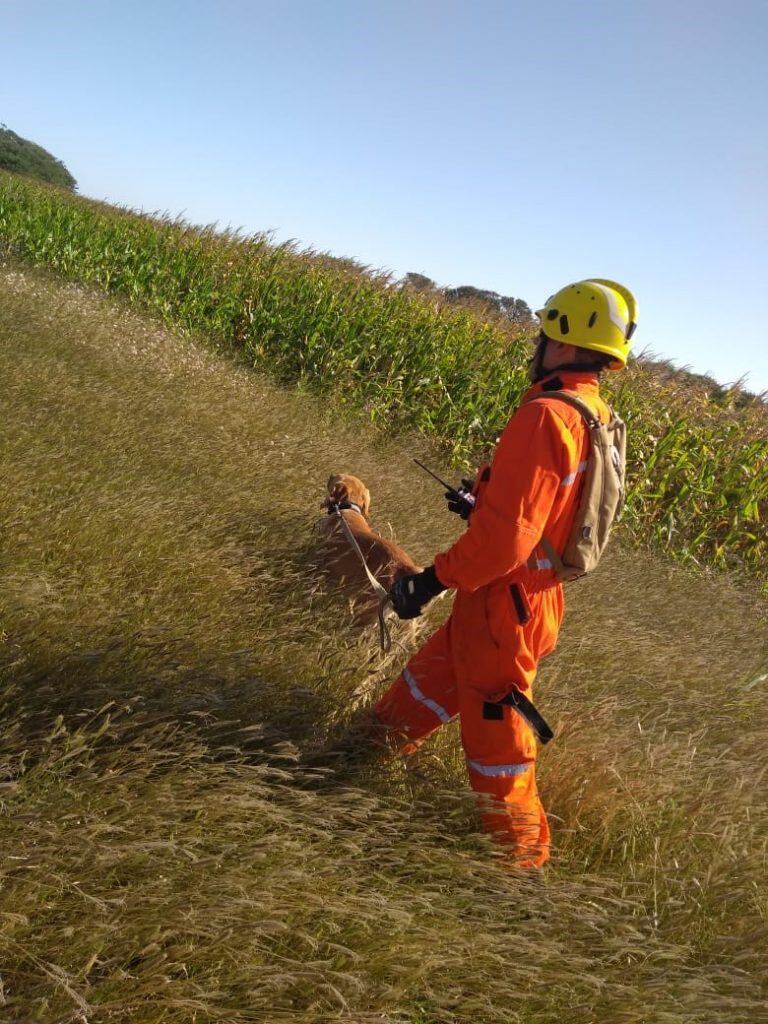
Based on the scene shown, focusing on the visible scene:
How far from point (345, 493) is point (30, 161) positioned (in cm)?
7112

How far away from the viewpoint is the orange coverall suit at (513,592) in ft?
8.61

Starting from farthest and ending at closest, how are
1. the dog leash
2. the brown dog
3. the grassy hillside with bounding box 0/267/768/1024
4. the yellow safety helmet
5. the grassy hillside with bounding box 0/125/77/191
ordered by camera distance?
the grassy hillside with bounding box 0/125/77/191 < the brown dog < the dog leash < the yellow safety helmet < the grassy hillside with bounding box 0/267/768/1024

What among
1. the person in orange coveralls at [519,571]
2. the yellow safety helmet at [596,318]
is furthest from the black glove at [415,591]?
the yellow safety helmet at [596,318]

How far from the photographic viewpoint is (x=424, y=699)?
10.4 ft

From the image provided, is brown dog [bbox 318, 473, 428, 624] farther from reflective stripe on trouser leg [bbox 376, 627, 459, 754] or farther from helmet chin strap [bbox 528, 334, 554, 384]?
helmet chin strap [bbox 528, 334, 554, 384]

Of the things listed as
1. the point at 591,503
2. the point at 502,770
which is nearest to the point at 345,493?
the point at 591,503

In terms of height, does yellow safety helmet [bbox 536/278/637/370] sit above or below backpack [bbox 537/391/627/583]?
above

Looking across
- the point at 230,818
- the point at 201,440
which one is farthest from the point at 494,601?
the point at 201,440

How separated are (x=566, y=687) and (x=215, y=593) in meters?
1.79

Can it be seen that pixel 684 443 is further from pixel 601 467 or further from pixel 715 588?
pixel 601 467

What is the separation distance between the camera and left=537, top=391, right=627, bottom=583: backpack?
2.76 meters

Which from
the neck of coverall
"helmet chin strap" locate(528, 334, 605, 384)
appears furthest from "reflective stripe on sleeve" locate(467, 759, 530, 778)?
"helmet chin strap" locate(528, 334, 605, 384)

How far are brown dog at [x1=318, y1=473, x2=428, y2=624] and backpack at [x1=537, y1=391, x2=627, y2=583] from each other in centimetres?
124

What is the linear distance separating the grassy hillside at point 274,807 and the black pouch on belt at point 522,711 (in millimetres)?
326
